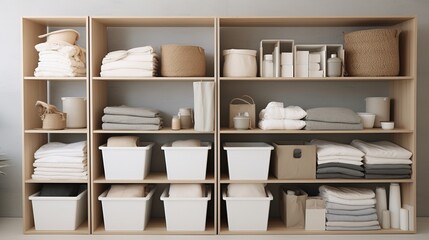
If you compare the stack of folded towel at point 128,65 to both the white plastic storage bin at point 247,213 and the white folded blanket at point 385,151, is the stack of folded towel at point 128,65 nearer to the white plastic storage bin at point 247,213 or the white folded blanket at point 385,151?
the white plastic storage bin at point 247,213

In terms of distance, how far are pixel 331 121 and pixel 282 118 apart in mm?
395

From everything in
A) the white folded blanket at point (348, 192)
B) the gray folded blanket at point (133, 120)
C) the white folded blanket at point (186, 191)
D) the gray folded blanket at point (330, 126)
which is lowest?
the white folded blanket at point (348, 192)

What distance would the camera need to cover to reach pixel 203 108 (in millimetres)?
3930

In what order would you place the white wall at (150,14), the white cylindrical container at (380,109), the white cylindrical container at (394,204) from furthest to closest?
the white wall at (150,14), the white cylindrical container at (380,109), the white cylindrical container at (394,204)

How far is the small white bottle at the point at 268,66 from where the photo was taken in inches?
161

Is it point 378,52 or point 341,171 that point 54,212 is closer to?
point 341,171

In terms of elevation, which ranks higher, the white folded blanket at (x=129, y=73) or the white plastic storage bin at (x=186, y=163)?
the white folded blanket at (x=129, y=73)

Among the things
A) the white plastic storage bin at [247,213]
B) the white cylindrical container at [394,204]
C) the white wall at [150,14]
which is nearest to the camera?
the white plastic storage bin at [247,213]

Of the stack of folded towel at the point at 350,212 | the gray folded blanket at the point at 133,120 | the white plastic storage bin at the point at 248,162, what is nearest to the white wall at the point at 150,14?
the stack of folded towel at the point at 350,212

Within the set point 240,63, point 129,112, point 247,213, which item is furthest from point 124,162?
point 240,63

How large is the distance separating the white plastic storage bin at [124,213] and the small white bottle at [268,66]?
142cm

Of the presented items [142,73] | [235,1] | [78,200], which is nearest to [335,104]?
[235,1]

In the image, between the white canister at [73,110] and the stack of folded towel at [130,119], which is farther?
the white canister at [73,110]

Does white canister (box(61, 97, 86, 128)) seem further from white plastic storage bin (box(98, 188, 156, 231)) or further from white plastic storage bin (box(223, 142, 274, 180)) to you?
white plastic storage bin (box(223, 142, 274, 180))
